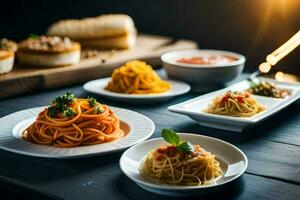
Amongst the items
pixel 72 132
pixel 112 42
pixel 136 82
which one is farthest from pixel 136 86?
pixel 112 42

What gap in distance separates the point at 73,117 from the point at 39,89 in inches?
Answer: 33.3

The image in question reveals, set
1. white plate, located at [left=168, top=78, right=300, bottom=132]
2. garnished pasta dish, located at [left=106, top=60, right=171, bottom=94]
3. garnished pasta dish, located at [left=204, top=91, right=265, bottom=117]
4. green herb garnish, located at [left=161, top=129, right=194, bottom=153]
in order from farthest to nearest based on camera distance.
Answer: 1. garnished pasta dish, located at [left=106, top=60, right=171, bottom=94]
2. garnished pasta dish, located at [left=204, top=91, right=265, bottom=117]
3. white plate, located at [left=168, top=78, right=300, bottom=132]
4. green herb garnish, located at [left=161, top=129, right=194, bottom=153]

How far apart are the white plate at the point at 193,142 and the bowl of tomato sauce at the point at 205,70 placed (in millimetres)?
868

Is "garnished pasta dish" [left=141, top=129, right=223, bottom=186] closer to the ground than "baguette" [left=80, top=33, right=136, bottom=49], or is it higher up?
higher up

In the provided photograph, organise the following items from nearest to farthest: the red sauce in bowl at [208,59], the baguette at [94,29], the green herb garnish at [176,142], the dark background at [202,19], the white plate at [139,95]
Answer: the green herb garnish at [176,142] → the white plate at [139,95] → the red sauce in bowl at [208,59] → the baguette at [94,29] → the dark background at [202,19]

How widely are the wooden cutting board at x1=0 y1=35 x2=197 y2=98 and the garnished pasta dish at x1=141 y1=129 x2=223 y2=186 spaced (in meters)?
1.14

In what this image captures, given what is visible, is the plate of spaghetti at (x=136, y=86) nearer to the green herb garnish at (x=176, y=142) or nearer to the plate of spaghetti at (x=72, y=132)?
the plate of spaghetti at (x=72, y=132)

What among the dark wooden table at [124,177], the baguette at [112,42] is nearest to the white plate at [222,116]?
the dark wooden table at [124,177]

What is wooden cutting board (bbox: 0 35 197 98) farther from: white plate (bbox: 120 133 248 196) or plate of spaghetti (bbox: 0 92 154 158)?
white plate (bbox: 120 133 248 196)

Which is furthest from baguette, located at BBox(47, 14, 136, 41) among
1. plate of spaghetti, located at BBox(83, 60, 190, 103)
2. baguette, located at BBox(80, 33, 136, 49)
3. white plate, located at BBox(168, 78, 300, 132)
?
white plate, located at BBox(168, 78, 300, 132)

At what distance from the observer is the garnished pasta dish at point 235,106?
76.7 inches

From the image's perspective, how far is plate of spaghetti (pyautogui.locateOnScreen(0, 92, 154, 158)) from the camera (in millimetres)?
1594

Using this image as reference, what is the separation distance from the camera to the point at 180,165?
140cm

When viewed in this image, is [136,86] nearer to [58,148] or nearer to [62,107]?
[62,107]
